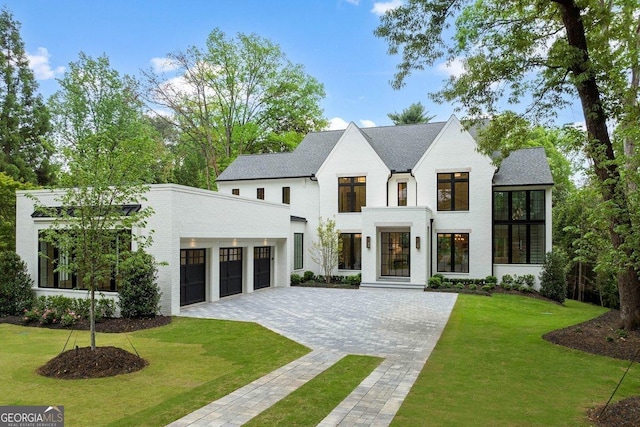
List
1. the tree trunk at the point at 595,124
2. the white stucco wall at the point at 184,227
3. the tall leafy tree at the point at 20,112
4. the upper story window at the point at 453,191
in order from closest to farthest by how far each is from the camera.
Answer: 1. the tree trunk at the point at 595,124
2. the white stucco wall at the point at 184,227
3. the upper story window at the point at 453,191
4. the tall leafy tree at the point at 20,112

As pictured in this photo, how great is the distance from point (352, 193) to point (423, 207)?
15.9 feet

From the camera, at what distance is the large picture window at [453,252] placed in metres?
24.2

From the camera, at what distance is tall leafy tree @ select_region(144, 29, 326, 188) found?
3500cm

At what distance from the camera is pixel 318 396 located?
706cm

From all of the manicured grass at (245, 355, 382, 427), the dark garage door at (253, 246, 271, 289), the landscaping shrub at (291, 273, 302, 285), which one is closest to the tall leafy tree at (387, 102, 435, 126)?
the landscaping shrub at (291, 273, 302, 285)

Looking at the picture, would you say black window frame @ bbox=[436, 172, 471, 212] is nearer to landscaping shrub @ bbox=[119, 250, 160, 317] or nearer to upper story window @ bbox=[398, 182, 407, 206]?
upper story window @ bbox=[398, 182, 407, 206]

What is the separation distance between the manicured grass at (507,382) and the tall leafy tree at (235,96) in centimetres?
2957

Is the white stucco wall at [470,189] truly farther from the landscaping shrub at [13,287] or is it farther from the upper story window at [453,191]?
the landscaping shrub at [13,287]

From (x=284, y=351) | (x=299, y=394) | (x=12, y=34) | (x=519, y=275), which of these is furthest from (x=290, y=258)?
(x=12, y=34)

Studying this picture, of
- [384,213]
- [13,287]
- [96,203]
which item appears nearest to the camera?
[96,203]

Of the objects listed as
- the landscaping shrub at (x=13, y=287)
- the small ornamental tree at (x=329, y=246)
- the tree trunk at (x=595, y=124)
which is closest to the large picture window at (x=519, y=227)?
the small ornamental tree at (x=329, y=246)

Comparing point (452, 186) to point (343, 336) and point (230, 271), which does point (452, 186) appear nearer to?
point (230, 271)

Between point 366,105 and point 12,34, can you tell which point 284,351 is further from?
point 12,34

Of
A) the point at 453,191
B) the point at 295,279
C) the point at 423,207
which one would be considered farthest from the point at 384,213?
the point at 295,279
